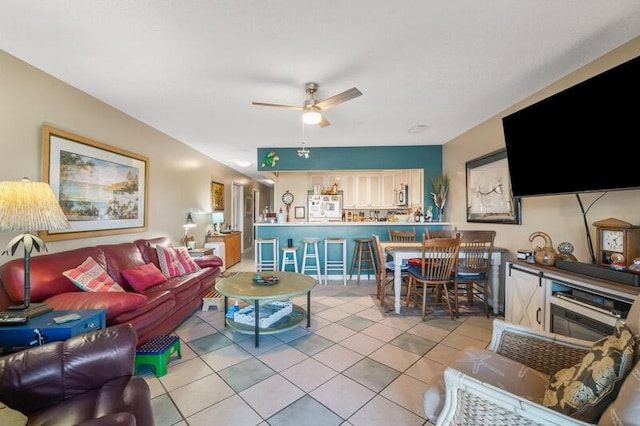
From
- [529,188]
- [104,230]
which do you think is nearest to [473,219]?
[529,188]

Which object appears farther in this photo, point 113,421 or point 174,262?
point 174,262

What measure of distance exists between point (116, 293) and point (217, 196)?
4.20 m

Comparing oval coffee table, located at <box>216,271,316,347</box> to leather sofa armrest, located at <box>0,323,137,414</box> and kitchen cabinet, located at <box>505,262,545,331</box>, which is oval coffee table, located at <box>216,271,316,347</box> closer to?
leather sofa armrest, located at <box>0,323,137,414</box>

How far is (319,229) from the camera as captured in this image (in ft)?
15.6

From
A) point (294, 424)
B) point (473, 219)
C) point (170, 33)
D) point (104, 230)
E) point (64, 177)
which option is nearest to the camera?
point (294, 424)

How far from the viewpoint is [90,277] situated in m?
2.21

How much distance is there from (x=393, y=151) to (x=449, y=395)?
4334 mm

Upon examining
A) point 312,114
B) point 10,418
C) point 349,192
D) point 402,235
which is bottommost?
point 10,418

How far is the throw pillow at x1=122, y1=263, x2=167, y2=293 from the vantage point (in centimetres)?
259

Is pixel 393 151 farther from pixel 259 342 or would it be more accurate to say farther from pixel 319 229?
pixel 259 342

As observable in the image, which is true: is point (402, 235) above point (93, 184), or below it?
below

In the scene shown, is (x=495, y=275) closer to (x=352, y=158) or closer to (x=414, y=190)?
(x=352, y=158)

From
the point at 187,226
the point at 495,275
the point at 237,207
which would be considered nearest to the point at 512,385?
the point at 495,275

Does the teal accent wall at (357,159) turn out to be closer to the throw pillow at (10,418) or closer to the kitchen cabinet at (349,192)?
the kitchen cabinet at (349,192)
